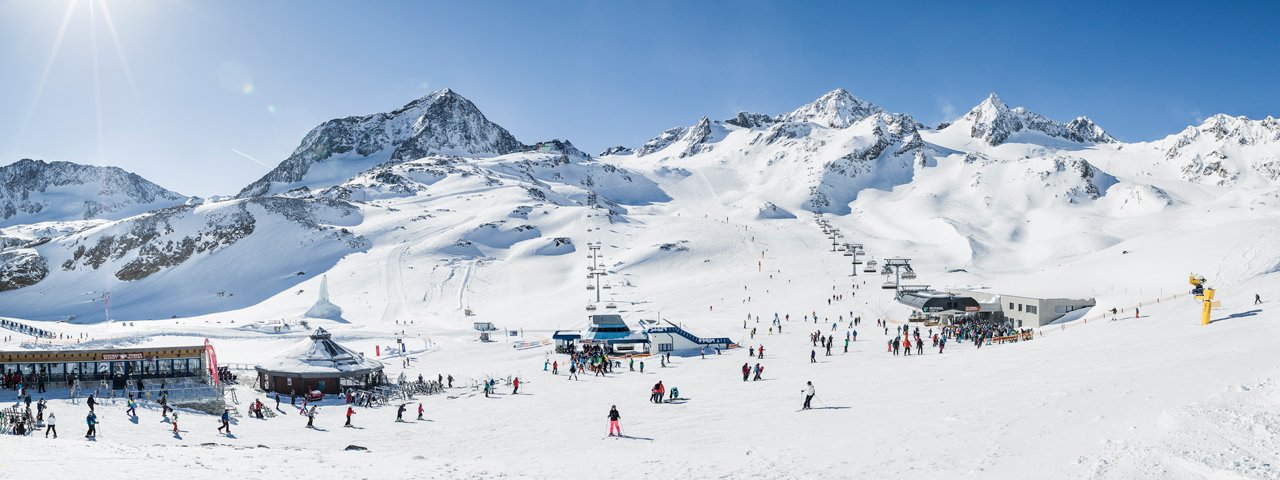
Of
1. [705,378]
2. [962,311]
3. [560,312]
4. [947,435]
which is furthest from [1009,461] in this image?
[560,312]

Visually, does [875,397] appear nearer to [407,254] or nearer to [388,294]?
[388,294]

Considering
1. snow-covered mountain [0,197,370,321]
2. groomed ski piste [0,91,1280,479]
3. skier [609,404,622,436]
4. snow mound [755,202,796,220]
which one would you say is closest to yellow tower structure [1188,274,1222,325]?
groomed ski piste [0,91,1280,479]

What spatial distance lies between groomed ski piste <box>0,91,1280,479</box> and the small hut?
4.81 feet

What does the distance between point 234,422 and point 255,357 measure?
69.0 ft

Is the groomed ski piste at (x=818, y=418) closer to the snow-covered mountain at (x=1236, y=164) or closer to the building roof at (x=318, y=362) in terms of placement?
the building roof at (x=318, y=362)

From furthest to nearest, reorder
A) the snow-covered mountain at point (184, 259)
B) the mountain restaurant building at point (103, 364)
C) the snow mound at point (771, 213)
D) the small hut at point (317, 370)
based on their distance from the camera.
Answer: the snow mound at point (771, 213), the snow-covered mountain at point (184, 259), the small hut at point (317, 370), the mountain restaurant building at point (103, 364)

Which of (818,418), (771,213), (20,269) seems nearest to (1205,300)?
(818,418)

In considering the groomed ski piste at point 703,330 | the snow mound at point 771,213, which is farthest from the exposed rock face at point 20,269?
the snow mound at point 771,213

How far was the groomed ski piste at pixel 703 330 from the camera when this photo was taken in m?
16.2

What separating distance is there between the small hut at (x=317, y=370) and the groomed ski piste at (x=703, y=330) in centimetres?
147

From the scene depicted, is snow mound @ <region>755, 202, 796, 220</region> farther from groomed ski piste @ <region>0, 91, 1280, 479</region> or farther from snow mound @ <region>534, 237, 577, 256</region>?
snow mound @ <region>534, 237, 577, 256</region>

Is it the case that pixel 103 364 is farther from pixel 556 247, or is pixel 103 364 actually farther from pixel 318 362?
pixel 556 247

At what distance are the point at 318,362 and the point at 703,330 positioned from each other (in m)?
25.7

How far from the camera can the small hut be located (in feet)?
110
